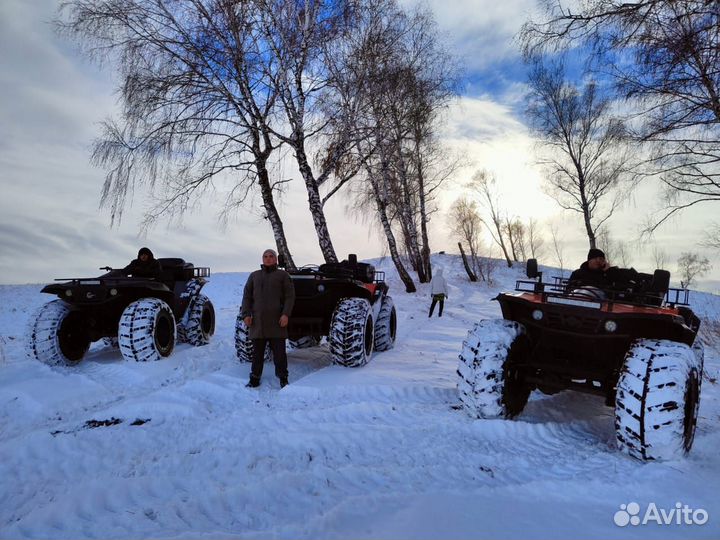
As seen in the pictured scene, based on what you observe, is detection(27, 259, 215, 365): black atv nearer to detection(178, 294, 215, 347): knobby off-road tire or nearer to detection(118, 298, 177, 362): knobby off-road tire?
detection(118, 298, 177, 362): knobby off-road tire

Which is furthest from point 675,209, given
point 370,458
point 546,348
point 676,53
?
point 370,458

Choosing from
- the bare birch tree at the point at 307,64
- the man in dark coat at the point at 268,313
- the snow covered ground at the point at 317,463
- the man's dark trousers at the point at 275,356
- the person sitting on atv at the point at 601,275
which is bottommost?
the snow covered ground at the point at 317,463

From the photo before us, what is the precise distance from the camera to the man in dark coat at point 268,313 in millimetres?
5902

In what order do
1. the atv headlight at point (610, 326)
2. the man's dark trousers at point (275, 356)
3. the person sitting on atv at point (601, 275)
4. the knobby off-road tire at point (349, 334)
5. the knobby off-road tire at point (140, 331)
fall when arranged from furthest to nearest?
the knobby off-road tire at point (140, 331) < the knobby off-road tire at point (349, 334) < the man's dark trousers at point (275, 356) < the person sitting on atv at point (601, 275) < the atv headlight at point (610, 326)

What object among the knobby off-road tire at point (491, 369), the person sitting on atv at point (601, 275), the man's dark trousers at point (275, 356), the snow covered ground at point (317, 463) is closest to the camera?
the snow covered ground at point (317, 463)

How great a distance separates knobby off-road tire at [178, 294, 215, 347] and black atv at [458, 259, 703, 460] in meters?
5.82

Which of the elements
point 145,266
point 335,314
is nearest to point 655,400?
point 335,314

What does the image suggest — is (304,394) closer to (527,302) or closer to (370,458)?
(370,458)

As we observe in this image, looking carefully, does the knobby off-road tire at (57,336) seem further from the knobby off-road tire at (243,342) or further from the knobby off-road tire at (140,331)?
the knobby off-road tire at (243,342)

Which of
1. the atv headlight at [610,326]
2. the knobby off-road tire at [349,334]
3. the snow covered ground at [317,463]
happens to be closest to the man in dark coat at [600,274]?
the atv headlight at [610,326]

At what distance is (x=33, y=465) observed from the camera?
3.51 metres

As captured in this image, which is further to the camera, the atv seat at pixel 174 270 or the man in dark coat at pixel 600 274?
the atv seat at pixel 174 270

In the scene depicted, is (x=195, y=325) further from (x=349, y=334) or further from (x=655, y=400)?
(x=655, y=400)

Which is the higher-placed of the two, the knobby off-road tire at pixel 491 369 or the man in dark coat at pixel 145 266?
the man in dark coat at pixel 145 266
